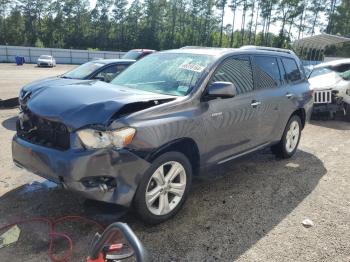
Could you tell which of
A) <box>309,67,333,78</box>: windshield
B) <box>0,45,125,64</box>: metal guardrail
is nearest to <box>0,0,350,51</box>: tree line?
<box>0,45,125,64</box>: metal guardrail

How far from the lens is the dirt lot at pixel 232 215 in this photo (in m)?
3.48

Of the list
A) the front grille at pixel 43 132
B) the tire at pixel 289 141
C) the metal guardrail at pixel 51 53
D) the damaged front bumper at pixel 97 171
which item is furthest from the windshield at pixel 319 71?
the metal guardrail at pixel 51 53

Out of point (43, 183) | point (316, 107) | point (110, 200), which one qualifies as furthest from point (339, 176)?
point (316, 107)

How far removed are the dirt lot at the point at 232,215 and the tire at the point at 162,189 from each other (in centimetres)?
16

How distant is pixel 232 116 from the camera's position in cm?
459

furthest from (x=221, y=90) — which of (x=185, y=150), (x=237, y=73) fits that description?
(x=237, y=73)

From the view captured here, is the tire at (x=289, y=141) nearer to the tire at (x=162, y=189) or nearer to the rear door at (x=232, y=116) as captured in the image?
the rear door at (x=232, y=116)

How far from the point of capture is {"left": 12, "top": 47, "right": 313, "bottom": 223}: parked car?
3369 mm

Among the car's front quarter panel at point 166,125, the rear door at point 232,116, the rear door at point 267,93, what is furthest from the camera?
the rear door at point 267,93

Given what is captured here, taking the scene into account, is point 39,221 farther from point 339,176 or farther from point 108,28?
point 108,28

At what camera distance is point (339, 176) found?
225 inches

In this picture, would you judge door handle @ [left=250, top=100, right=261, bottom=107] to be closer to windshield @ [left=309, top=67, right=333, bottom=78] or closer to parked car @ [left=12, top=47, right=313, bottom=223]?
parked car @ [left=12, top=47, right=313, bottom=223]

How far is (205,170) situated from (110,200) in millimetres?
1374

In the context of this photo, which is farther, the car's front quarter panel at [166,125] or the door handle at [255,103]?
the door handle at [255,103]
